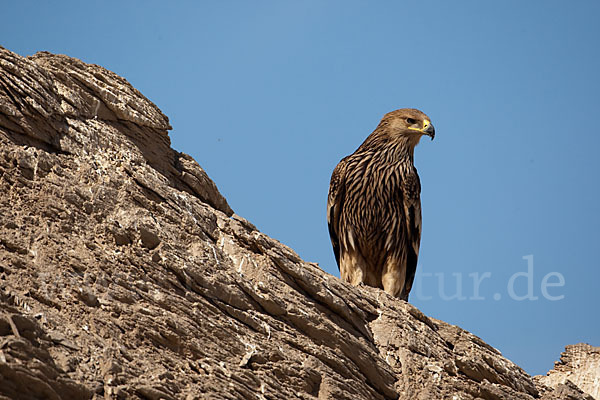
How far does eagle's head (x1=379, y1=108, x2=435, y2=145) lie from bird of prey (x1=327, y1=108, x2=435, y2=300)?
0.01m

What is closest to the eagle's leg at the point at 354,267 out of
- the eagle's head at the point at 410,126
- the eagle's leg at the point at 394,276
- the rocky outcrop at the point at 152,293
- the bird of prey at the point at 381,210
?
the bird of prey at the point at 381,210

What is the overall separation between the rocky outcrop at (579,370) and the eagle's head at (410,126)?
8.96 ft

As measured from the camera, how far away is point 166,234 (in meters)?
5.55

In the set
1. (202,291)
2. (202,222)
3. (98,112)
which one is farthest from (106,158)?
(202,291)

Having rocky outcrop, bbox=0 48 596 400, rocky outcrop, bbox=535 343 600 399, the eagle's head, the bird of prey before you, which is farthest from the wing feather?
rocky outcrop, bbox=535 343 600 399

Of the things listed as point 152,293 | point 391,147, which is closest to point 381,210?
point 391,147

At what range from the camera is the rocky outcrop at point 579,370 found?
7.88 m

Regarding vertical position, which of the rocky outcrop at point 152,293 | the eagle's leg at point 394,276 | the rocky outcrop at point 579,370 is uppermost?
the eagle's leg at point 394,276

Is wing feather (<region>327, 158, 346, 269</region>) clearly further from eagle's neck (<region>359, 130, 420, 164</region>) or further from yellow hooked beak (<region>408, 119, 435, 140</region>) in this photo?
yellow hooked beak (<region>408, 119, 435, 140</region>)

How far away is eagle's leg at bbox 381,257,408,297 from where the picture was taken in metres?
8.79

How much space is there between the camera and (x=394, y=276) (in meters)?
8.79

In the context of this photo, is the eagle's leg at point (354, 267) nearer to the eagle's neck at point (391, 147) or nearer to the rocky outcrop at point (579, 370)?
the eagle's neck at point (391, 147)

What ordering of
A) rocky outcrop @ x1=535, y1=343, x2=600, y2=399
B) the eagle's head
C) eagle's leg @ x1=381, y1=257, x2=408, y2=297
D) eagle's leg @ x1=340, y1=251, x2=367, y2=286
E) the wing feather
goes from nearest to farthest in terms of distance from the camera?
1. rocky outcrop @ x1=535, y1=343, x2=600, y2=399
2. eagle's leg @ x1=381, y1=257, x2=408, y2=297
3. eagle's leg @ x1=340, y1=251, x2=367, y2=286
4. the wing feather
5. the eagle's head

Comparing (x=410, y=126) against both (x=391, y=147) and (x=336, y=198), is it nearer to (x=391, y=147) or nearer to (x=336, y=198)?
(x=391, y=147)
